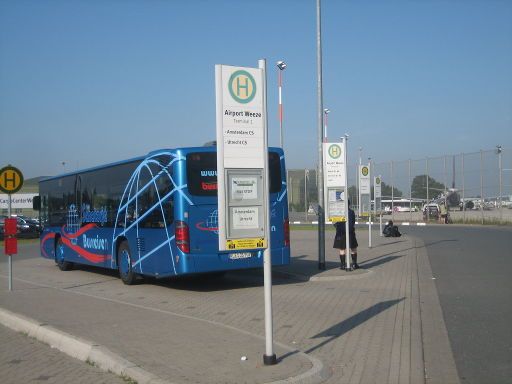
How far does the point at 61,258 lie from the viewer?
61.7ft

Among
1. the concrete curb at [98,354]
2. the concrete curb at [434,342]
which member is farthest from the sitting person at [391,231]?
the concrete curb at [98,354]

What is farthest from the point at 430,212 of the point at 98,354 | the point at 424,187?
the point at 98,354

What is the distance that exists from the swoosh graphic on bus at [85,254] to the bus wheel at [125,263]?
0.69 meters

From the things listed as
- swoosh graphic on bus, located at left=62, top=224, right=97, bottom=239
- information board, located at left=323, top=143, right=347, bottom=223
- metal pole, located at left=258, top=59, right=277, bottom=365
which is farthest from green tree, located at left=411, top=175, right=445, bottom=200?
metal pole, located at left=258, top=59, right=277, bottom=365

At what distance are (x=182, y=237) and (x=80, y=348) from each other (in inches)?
189

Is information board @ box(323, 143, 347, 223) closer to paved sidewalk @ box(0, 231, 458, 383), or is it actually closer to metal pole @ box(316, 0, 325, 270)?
metal pole @ box(316, 0, 325, 270)

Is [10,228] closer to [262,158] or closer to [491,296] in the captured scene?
[262,158]

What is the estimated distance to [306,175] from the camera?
58375mm

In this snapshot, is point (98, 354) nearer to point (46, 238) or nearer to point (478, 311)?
point (478, 311)

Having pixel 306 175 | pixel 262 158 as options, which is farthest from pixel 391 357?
pixel 306 175

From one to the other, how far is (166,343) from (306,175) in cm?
5134

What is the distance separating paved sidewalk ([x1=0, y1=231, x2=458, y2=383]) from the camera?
6422mm

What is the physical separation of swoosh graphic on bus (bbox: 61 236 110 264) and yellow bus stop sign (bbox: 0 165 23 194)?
297 centimetres

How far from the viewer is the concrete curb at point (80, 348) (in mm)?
6190
